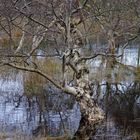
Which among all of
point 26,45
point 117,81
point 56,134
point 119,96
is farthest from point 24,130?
point 26,45

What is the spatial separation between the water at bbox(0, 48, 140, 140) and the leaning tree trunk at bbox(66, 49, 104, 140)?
0.26 metres

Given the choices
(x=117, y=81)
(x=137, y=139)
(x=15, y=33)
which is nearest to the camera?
(x=137, y=139)

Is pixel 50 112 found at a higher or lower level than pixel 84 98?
lower

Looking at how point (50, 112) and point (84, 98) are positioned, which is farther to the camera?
point (50, 112)

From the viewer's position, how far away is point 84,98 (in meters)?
12.3

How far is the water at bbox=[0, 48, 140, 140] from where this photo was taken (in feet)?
40.4

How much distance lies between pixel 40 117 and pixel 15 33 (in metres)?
14.8

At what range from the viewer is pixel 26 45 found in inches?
945

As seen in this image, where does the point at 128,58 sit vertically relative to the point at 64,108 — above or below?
above

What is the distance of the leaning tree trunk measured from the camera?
12.2 metres

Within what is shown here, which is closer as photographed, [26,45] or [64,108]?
[64,108]

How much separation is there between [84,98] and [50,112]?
251 cm

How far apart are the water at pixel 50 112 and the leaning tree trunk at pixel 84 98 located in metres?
0.26

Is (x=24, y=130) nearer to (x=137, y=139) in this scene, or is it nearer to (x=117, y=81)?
(x=137, y=139)
